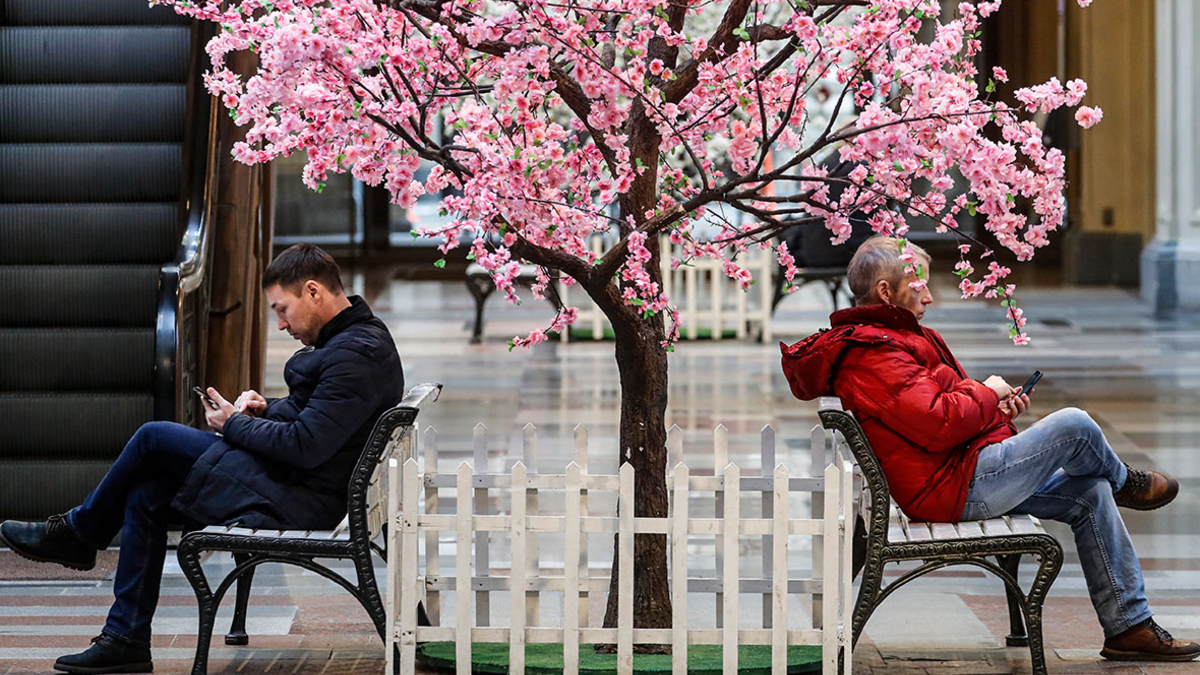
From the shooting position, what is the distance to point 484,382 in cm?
1066

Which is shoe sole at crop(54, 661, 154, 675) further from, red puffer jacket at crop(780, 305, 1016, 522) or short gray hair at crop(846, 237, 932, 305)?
short gray hair at crop(846, 237, 932, 305)

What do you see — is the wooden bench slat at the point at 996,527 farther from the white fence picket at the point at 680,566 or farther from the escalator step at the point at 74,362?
the escalator step at the point at 74,362

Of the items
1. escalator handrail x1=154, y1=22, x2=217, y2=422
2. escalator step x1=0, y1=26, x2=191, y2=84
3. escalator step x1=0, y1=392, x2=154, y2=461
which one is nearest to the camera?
escalator handrail x1=154, y1=22, x2=217, y2=422

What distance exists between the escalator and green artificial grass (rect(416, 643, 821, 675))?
168cm

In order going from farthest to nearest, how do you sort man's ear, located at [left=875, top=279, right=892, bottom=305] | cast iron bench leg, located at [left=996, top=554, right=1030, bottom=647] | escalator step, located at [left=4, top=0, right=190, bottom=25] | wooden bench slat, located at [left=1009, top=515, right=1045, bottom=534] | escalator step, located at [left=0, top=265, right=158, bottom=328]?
escalator step, located at [left=4, top=0, right=190, bottom=25], escalator step, located at [left=0, top=265, right=158, bottom=328], cast iron bench leg, located at [left=996, top=554, right=1030, bottom=647], man's ear, located at [left=875, top=279, right=892, bottom=305], wooden bench slat, located at [left=1009, top=515, right=1045, bottom=534]

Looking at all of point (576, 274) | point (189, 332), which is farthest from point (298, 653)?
point (189, 332)

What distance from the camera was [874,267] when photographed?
4.30 meters

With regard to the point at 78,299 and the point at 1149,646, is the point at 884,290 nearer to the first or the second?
the point at 1149,646

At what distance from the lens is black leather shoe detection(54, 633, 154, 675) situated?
418 centimetres

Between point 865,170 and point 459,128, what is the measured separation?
39.2 inches

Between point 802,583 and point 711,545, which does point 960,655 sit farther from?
point 711,545

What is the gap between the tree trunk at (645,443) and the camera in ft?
14.1

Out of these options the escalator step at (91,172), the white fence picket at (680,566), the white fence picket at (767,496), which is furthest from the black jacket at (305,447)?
the escalator step at (91,172)

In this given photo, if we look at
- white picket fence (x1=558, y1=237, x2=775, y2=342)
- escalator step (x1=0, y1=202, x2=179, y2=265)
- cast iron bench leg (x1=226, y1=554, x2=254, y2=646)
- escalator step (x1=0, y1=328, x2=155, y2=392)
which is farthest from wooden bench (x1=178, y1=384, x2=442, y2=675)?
white picket fence (x1=558, y1=237, x2=775, y2=342)
